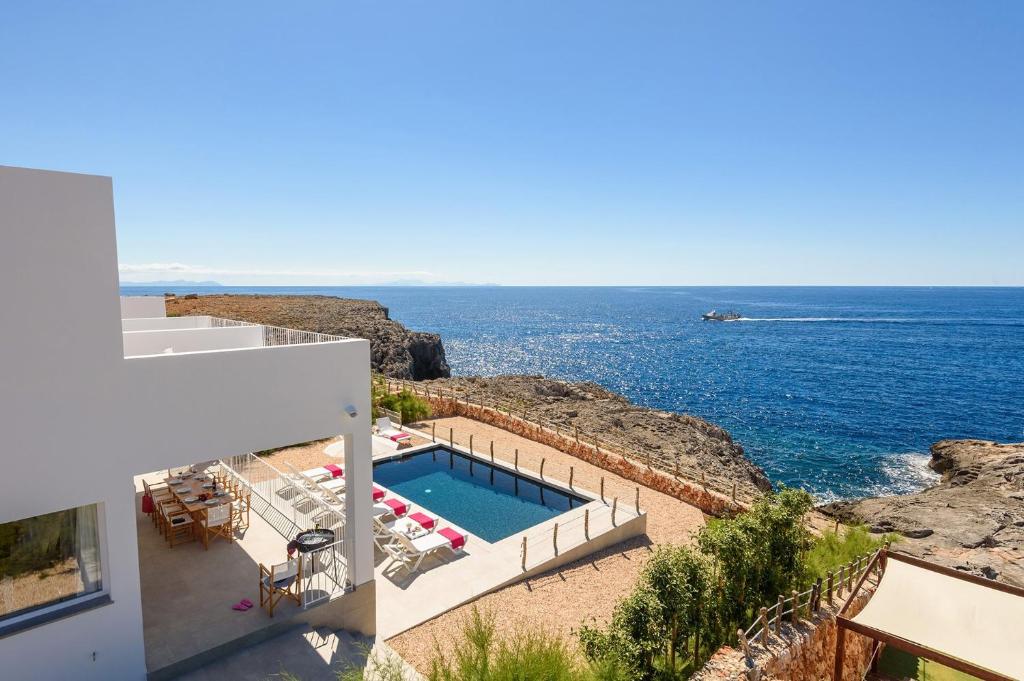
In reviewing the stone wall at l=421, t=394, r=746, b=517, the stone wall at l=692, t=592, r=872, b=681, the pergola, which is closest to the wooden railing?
the stone wall at l=692, t=592, r=872, b=681

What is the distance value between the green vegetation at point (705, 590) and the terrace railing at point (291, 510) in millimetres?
4479

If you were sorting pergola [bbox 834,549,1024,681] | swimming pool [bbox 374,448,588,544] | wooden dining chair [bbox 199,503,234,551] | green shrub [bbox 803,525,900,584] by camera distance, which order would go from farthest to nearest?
swimming pool [bbox 374,448,588,544], wooden dining chair [bbox 199,503,234,551], green shrub [bbox 803,525,900,584], pergola [bbox 834,549,1024,681]

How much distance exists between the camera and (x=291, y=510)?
12109 millimetres

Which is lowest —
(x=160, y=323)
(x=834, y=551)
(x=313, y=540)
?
(x=834, y=551)

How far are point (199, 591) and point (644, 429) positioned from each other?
23.6m

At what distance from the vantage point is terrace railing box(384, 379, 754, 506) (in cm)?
1686

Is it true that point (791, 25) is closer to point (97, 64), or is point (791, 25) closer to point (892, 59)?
point (892, 59)

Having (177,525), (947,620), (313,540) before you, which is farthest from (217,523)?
(947,620)

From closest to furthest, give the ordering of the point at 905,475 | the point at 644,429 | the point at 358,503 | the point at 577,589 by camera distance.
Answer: the point at 358,503
the point at 577,589
the point at 644,429
the point at 905,475

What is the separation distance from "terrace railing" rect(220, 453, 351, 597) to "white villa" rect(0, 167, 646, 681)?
53 millimetres

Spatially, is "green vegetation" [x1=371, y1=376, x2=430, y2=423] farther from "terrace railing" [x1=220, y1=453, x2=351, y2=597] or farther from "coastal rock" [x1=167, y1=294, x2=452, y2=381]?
"coastal rock" [x1=167, y1=294, x2=452, y2=381]

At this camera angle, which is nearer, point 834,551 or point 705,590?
point 705,590

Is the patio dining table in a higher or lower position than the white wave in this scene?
higher

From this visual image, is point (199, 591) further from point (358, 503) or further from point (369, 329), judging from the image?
point (369, 329)
